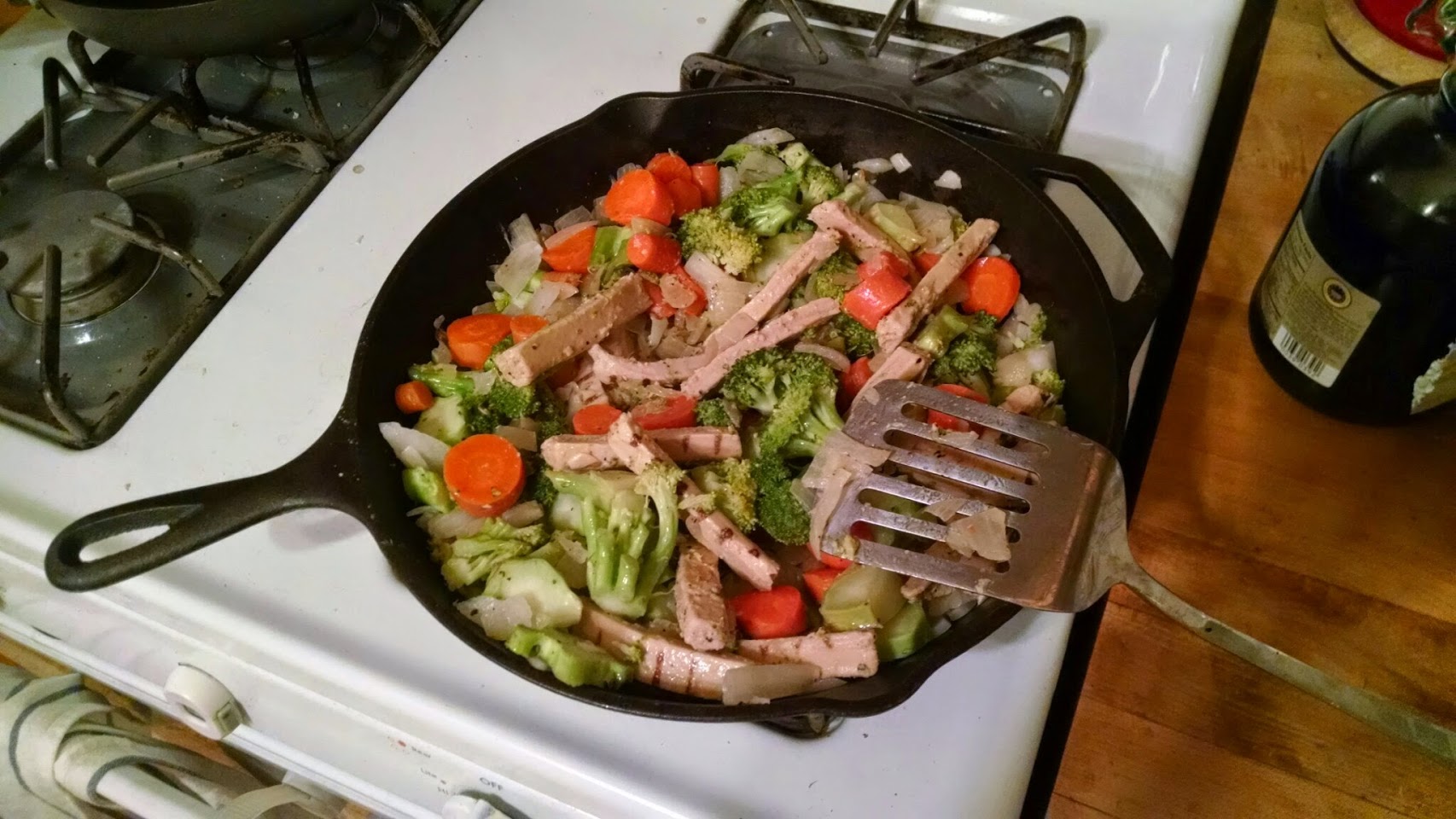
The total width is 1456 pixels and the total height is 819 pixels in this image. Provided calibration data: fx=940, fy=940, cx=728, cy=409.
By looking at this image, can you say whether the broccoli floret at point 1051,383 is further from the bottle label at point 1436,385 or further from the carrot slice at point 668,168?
the carrot slice at point 668,168

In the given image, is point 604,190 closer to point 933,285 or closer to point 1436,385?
point 933,285

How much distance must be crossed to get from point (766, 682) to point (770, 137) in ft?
2.09

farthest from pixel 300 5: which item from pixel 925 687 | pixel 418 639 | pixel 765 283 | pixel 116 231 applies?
pixel 925 687

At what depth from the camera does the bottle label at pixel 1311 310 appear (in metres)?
A: 0.82

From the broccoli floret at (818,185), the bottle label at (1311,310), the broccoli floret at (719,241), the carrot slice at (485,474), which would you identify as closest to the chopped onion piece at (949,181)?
the broccoli floret at (818,185)

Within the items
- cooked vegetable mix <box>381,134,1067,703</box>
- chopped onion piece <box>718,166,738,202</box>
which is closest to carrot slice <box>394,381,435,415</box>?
cooked vegetable mix <box>381,134,1067,703</box>

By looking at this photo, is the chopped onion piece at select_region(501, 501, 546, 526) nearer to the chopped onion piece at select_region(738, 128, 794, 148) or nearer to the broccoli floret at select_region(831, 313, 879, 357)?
the broccoli floret at select_region(831, 313, 879, 357)

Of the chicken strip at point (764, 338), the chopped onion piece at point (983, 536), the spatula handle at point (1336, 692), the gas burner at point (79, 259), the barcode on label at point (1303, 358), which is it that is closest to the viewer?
the spatula handle at point (1336, 692)

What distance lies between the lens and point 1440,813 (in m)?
0.77

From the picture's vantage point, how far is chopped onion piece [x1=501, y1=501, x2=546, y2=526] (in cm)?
93

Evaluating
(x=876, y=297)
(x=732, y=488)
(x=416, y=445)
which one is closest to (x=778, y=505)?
(x=732, y=488)

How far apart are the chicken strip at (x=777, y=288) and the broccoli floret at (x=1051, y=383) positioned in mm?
261

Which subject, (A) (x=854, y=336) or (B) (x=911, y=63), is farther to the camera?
(B) (x=911, y=63)

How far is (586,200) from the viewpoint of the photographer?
1137 millimetres
